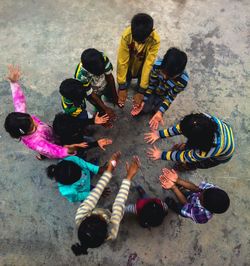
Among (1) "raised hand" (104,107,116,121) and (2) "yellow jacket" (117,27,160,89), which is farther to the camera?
(1) "raised hand" (104,107,116,121)

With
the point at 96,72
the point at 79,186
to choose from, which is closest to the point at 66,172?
the point at 79,186

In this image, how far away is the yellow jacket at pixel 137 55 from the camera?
247 centimetres

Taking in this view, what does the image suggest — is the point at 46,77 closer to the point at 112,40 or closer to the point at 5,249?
the point at 112,40

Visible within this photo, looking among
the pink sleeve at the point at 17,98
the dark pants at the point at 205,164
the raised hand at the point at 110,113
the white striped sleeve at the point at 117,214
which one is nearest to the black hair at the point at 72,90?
the pink sleeve at the point at 17,98

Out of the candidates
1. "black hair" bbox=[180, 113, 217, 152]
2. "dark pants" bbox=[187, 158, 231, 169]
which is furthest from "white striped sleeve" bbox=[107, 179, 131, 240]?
"dark pants" bbox=[187, 158, 231, 169]

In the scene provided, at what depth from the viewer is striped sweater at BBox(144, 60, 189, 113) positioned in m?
2.56

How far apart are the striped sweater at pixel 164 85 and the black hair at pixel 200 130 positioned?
19.3 inches

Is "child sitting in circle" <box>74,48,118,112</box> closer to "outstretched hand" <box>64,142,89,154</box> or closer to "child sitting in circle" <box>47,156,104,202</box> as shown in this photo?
"outstretched hand" <box>64,142,89,154</box>

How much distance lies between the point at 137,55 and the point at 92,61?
508 mm

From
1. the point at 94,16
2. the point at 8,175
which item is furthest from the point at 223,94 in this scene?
the point at 8,175

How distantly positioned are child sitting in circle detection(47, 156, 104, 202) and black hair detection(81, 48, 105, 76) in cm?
74

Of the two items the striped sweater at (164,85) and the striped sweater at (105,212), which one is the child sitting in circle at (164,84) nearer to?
the striped sweater at (164,85)

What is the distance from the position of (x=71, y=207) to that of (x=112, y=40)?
79.1 inches

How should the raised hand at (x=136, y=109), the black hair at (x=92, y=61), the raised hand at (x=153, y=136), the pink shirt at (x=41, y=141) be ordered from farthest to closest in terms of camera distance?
1. the raised hand at (x=136, y=109)
2. the raised hand at (x=153, y=136)
3. the pink shirt at (x=41, y=141)
4. the black hair at (x=92, y=61)
